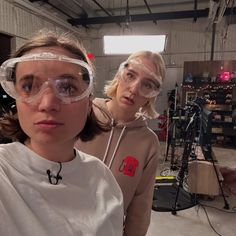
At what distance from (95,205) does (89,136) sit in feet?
1.20

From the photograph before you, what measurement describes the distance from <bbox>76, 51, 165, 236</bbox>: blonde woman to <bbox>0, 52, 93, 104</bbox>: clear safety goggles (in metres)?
0.58

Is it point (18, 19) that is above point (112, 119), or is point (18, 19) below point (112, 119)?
above

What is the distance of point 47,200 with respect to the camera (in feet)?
2.22

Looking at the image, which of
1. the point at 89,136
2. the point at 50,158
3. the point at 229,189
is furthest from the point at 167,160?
the point at 50,158

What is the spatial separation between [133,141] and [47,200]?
2.45 feet

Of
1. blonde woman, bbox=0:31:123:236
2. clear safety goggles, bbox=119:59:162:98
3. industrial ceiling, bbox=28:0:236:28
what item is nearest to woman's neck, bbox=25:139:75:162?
blonde woman, bbox=0:31:123:236

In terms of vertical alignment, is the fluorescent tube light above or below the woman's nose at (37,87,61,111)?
above

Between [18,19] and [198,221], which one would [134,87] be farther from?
[18,19]

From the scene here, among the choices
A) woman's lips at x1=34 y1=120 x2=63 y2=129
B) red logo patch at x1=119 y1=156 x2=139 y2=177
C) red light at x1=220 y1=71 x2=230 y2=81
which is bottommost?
red logo patch at x1=119 y1=156 x2=139 y2=177

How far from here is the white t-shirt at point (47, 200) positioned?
0.61 m

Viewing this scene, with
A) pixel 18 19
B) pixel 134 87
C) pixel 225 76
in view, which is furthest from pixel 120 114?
pixel 225 76

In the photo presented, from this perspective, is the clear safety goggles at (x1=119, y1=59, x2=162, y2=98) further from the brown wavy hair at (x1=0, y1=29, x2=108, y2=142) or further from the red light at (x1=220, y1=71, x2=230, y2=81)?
the red light at (x1=220, y1=71, x2=230, y2=81)

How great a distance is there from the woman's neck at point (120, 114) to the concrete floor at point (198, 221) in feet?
6.38

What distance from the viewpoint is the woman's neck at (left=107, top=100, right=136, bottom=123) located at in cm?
143
